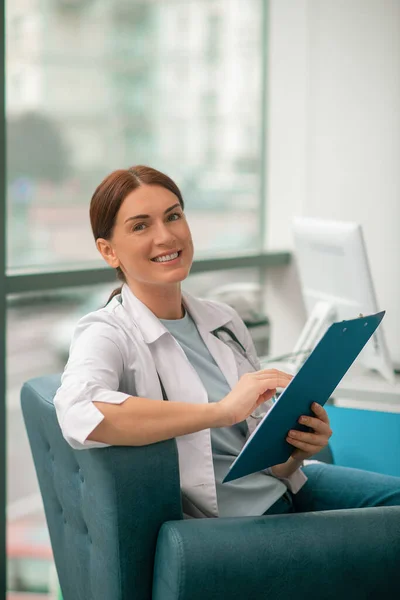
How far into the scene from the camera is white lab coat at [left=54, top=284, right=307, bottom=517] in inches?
65.7

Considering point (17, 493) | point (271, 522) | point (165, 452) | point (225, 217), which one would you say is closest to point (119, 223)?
point (165, 452)

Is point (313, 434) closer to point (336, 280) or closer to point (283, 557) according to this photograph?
point (283, 557)

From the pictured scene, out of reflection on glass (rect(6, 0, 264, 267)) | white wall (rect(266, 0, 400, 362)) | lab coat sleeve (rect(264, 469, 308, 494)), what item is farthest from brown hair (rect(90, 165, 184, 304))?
white wall (rect(266, 0, 400, 362))

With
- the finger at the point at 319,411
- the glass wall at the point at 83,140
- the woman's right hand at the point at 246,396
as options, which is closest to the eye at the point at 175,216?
the woman's right hand at the point at 246,396

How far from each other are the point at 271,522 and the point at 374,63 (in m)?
2.71

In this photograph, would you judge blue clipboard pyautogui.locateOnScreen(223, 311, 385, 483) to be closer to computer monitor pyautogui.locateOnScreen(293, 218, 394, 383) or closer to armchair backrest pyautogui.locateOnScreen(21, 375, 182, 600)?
armchair backrest pyautogui.locateOnScreen(21, 375, 182, 600)

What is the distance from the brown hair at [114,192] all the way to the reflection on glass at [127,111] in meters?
0.97

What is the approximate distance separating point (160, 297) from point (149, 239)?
15 centimetres

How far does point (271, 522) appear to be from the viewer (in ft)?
5.55

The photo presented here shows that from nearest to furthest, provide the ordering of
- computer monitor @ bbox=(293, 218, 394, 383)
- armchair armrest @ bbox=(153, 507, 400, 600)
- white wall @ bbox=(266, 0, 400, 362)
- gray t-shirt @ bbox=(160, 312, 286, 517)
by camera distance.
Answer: armchair armrest @ bbox=(153, 507, 400, 600), gray t-shirt @ bbox=(160, 312, 286, 517), computer monitor @ bbox=(293, 218, 394, 383), white wall @ bbox=(266, 0, 400, 362)

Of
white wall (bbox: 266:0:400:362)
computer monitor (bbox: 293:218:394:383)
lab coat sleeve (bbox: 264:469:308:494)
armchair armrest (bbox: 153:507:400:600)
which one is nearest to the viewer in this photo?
armchair armrest (bbox: 153:507:400:600)

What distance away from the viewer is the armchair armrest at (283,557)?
159cm

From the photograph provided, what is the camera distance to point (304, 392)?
5.55 ft

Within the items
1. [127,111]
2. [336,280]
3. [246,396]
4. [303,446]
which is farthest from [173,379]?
[127,111]
